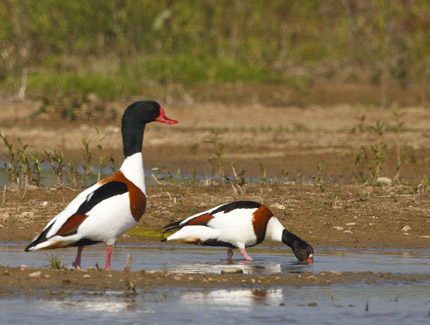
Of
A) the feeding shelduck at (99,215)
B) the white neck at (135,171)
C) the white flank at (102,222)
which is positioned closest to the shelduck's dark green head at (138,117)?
the white neck at (135,171)

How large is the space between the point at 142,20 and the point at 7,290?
17.2 m

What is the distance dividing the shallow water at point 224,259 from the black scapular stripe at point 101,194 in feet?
2.13

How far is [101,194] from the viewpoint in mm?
7535

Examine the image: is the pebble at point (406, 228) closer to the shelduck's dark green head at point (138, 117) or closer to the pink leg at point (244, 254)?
the pink leg at point (244, 254)

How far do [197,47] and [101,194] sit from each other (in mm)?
16984

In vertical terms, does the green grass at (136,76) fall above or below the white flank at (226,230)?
above

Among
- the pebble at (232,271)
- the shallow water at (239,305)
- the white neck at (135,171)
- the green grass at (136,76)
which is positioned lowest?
the shallow water at (239,305)

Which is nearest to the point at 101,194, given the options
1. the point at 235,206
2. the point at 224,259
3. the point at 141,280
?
the point at 141,280

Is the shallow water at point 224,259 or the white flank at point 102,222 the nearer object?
the white flank at point 102,222

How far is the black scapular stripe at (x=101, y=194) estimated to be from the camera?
24.6 ft

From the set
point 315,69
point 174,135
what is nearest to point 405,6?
point 315,69

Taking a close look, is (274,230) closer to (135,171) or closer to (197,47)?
(135,171)

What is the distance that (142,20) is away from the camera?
23.6 metres

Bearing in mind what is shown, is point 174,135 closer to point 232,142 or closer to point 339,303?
Result: point 232,142
